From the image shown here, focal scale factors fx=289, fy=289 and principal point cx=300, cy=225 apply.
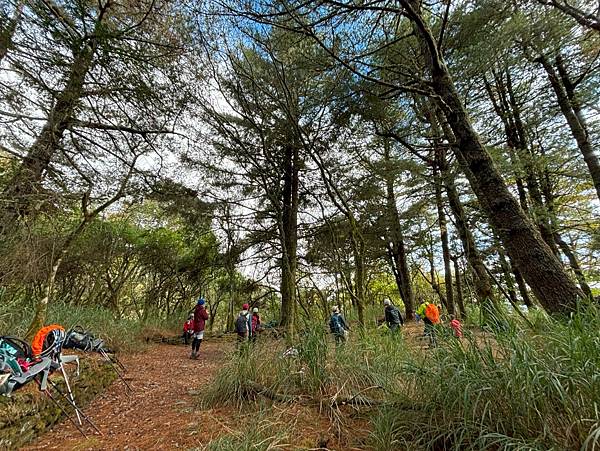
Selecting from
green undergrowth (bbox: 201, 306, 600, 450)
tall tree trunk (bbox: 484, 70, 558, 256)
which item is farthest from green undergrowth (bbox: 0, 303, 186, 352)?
tall tree trunk (bbox: 484, 70, 558, 256)

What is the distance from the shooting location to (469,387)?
5.56 feet

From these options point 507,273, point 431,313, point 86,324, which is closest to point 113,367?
point 86,324

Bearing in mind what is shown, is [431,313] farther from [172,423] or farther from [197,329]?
[197,329]

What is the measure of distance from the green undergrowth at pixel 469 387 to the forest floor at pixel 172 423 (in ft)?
0.61

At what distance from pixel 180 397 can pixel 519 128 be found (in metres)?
9.34

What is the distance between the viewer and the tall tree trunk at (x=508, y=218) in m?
2.26

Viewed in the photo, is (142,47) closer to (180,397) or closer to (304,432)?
(180,397)

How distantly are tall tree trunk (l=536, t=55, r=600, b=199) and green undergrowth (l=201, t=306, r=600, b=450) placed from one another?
16.0 ft

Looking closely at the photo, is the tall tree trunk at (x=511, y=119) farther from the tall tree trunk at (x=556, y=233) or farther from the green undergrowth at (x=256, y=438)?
the green undergrowth at (x=256, y=438)

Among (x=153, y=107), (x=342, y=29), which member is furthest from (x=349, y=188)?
(x=153, y=107)

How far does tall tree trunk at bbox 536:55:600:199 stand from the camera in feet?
16.9

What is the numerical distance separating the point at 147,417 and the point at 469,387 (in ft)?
11.0

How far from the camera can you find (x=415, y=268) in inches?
483

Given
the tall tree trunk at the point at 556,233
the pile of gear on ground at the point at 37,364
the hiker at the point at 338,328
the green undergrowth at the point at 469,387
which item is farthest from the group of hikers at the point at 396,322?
the pile of gear on ground at the point at 37,364
